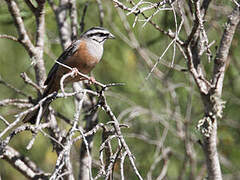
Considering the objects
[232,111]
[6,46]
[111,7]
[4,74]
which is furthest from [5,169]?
[232,111]

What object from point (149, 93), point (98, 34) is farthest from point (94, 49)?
point (149, 93)

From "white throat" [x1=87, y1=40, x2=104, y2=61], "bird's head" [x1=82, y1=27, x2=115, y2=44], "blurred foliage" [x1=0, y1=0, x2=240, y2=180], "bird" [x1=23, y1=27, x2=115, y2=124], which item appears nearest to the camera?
"bird" [x1=23, y1=27, x2=115, y2=124]

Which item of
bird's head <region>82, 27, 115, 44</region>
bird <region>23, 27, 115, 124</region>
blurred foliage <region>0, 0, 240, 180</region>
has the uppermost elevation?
bird's head <region>82, 27, 115, 44</region>

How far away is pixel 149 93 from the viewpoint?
6473 millimetres

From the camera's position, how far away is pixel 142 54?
5949 mm

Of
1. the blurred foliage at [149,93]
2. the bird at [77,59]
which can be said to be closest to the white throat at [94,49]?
the bird at [77,59]

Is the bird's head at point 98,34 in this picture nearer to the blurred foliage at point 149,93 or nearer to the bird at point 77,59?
the bird at point 77,59

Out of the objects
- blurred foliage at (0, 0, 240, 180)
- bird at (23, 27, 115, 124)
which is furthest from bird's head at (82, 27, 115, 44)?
blurred foliage at (0, 0, 240, 180)

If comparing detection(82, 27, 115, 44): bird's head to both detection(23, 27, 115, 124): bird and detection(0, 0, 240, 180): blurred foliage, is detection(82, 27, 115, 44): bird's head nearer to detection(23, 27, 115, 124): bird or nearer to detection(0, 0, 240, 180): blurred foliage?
detection(23, 27, 115, 124): bird

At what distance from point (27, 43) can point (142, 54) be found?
2233 mm

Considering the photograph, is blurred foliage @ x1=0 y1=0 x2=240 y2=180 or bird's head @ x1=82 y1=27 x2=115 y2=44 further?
blurred foliage @ x1=0 y1=0 x2=240 y2=180

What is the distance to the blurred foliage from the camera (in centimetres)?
584

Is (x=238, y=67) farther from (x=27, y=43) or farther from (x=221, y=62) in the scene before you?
(x=27, y=43)

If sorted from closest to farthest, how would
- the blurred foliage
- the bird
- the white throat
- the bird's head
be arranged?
the bird → the white throat → the bird's head → the blurred foliage
